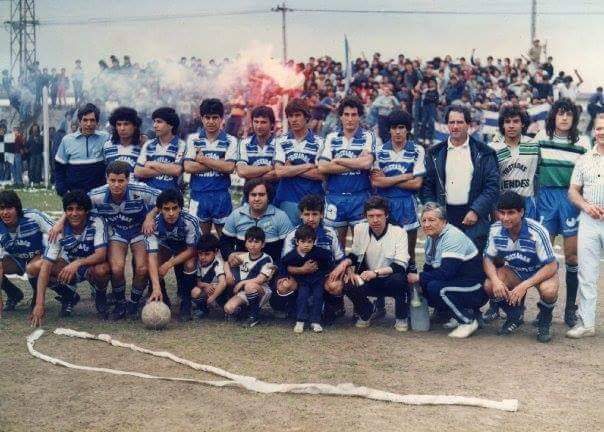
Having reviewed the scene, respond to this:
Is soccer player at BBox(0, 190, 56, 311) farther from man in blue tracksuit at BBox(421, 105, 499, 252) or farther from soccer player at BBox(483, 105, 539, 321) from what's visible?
soccer player at BBox(483, 105, 539, 321)

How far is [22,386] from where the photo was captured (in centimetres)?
536

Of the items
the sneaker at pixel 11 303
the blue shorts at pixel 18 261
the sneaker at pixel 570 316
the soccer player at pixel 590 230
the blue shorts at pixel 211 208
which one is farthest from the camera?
the blue shorts at pixel 211 208

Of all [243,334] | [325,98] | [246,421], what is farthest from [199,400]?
[325,98]

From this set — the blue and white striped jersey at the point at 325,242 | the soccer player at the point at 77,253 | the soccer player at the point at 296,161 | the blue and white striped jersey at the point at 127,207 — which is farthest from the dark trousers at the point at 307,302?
the soccer player at the point at 77,253

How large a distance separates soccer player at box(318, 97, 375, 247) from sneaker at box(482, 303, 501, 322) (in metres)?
1.51

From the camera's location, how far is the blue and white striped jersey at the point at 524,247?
6738 millimetres

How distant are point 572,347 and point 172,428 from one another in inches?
140

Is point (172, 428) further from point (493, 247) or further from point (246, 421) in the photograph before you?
point (493, 247)

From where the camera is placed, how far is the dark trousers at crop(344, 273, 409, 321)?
7.07 m

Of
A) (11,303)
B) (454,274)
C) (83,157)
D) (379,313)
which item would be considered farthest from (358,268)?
(11,303)

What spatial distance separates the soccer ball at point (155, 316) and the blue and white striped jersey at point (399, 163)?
239 cm

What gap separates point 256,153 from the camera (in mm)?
8000

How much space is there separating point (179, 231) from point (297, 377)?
2535mm

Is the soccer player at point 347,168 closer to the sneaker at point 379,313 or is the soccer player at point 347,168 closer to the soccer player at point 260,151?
the soccer player at point 260,151
